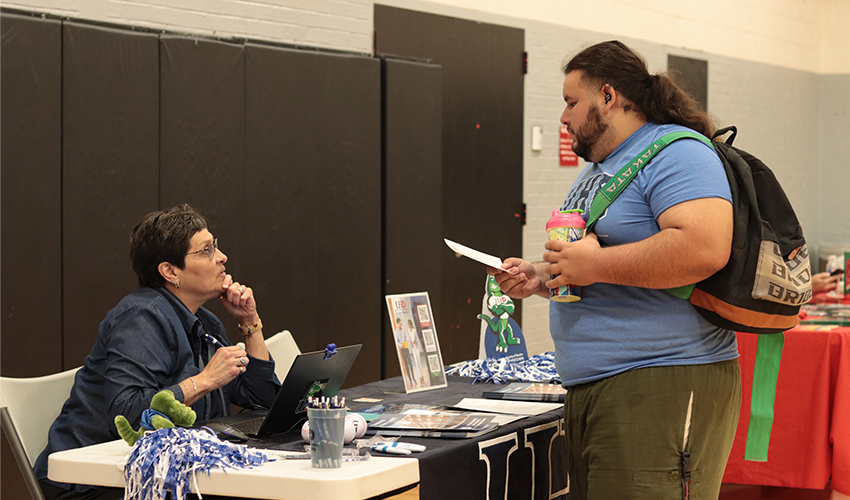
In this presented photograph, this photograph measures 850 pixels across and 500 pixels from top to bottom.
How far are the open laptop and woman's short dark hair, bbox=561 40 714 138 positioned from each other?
893mm

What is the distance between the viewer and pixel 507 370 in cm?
306

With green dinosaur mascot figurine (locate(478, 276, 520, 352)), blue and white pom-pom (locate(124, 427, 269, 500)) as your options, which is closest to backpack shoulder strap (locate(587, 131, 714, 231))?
blue and white pom-pom (locate(124, 427, 269, 500))

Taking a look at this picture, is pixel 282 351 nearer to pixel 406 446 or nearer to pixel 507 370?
pixel 507 370

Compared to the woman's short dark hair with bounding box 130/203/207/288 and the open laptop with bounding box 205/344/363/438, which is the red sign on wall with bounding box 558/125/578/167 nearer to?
the woman's short dark hair with bounding box 130/203/207/288

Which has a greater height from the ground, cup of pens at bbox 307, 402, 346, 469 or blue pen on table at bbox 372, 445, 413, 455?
cup of pens at bbox 307, 402, 346, 469

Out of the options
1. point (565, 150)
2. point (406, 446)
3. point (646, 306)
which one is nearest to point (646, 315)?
point (646, 306)

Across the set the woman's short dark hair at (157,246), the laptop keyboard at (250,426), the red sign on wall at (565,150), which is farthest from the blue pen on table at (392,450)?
the red sign on wall at (565,150)

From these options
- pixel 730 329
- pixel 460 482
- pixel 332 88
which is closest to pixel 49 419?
pixel 460 482

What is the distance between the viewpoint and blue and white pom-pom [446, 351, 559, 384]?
298cm

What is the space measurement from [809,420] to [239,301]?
8.06 ft

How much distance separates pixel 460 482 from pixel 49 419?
1.21 metres

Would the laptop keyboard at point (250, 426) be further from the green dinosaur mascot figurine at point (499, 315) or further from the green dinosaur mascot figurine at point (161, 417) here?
the green dinosaur mascot figurine at point (499, 315)

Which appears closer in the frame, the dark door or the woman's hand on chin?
the woman's hand on chin

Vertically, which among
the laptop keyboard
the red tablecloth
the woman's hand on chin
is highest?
the woman's hand on chin
